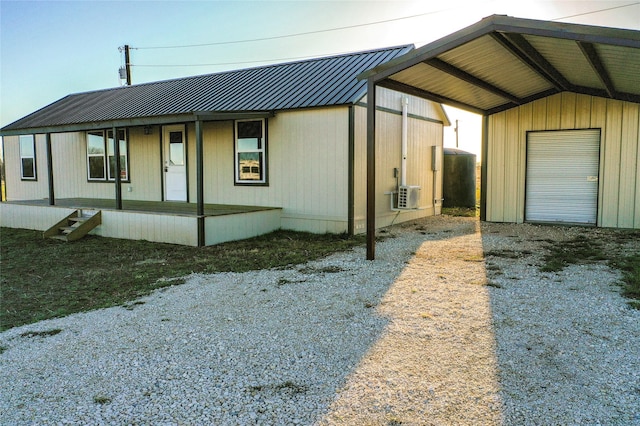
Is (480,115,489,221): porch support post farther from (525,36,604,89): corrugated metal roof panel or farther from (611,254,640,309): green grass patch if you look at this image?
(611,254,640,309): green grass patch

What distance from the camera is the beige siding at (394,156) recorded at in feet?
29.3

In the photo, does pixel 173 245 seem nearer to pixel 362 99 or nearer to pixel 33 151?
pixel 362 99

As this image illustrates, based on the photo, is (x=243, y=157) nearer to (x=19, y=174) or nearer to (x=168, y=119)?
(x=168, y=119)

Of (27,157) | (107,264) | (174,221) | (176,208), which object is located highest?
(27,157)

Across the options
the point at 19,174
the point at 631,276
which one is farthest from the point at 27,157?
the point at 631,276

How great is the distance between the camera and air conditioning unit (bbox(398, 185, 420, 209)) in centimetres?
985

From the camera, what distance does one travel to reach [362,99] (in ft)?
29.4

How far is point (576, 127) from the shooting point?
962 cm

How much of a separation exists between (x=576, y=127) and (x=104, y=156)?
11.6 meters

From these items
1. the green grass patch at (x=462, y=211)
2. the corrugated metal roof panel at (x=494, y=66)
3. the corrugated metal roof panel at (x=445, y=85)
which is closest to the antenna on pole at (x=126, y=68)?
the green grass patch at (x=462, y=211)

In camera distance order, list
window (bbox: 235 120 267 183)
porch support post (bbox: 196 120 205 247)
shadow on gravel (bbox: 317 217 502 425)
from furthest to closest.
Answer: window (bbox: 235 120 267 183), porch support post (bbox: 196 120 205 247), shadow on gravel (bbox: 317 217 502 425)

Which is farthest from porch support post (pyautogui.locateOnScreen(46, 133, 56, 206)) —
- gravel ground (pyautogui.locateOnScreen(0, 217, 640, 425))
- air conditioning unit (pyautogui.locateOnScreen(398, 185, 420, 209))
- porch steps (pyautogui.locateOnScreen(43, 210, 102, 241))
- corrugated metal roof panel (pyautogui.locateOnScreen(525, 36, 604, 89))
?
corrugated metal roof panel (pyautogui.locateOnScreen(525, 36, 604, 89))

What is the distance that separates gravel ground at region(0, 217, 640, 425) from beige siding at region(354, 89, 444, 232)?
3.83m

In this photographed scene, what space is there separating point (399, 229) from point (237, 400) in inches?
299
